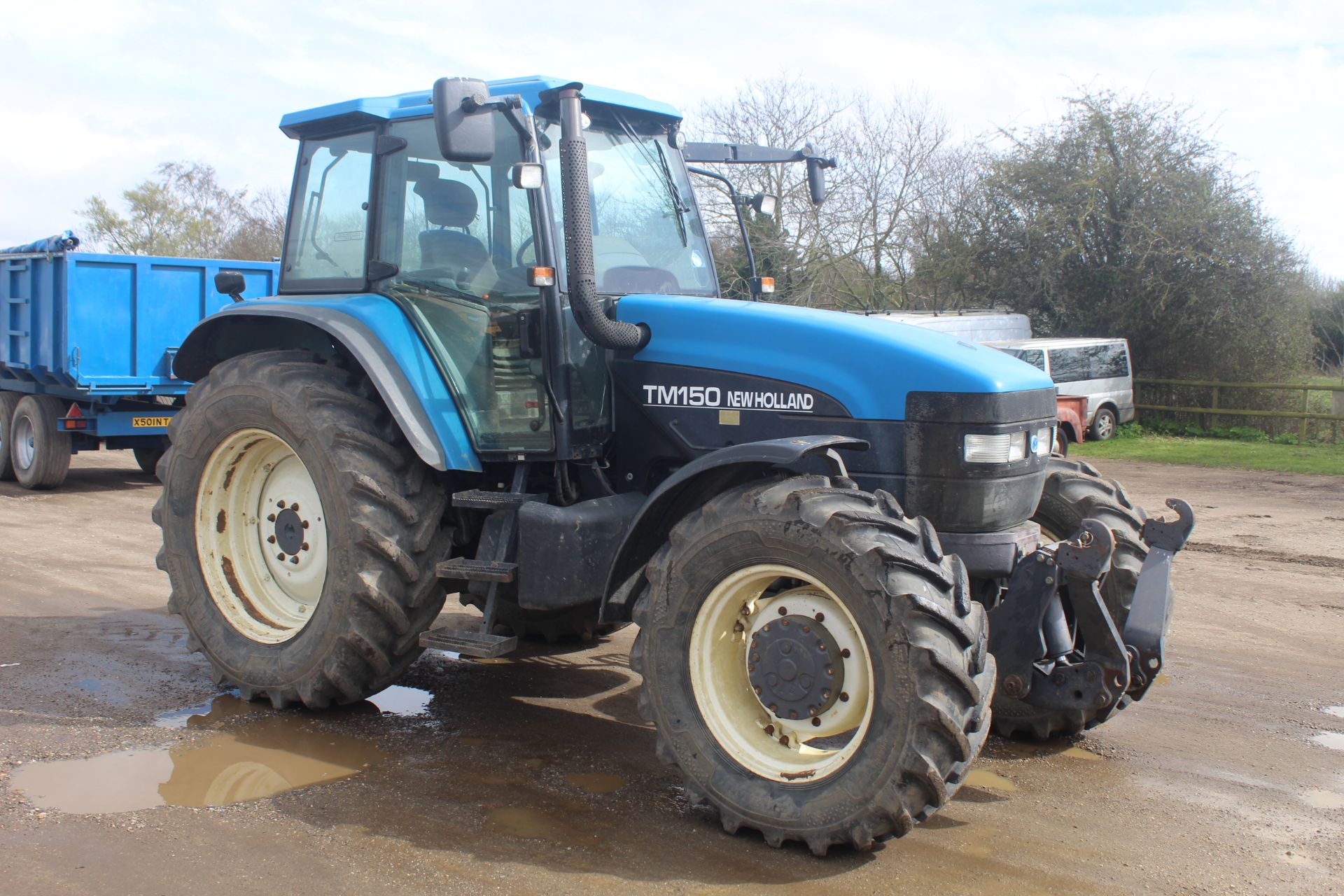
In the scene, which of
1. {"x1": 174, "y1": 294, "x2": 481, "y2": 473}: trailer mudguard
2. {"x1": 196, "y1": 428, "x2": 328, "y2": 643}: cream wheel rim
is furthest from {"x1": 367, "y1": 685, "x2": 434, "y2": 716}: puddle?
{"x1": 174, "y1": 294, "x2": 481, "y2": 473}: trailer mudguard

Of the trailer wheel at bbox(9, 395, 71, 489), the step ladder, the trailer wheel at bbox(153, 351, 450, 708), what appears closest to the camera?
the step ladder

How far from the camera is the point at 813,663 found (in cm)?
375

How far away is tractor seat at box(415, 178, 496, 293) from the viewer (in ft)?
16.0

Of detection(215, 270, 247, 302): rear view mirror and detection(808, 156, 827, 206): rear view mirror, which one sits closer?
detection(215, 270, 247, 302): rear view mirror

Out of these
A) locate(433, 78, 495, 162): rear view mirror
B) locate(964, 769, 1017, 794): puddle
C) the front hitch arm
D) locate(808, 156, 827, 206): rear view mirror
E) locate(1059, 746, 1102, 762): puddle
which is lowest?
locate(964, 769, 1017, 794): puddle

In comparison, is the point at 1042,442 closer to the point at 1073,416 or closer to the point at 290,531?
the point at 290,531

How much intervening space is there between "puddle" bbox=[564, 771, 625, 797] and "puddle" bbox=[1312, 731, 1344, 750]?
120 inches

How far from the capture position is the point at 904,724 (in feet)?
11.4

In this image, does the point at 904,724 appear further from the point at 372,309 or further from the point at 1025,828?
the point at 372,309

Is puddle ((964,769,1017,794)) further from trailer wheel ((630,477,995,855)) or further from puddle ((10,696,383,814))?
puddle ((10,696,383,814))

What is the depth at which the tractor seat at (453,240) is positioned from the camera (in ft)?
16.0

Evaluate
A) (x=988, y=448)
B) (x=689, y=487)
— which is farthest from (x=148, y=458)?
(x=988, y=448)

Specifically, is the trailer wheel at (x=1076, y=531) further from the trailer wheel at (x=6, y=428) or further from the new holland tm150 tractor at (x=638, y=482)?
the trailer wheel at (x=6, y=428)

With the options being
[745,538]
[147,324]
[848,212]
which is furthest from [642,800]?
[848,212]
